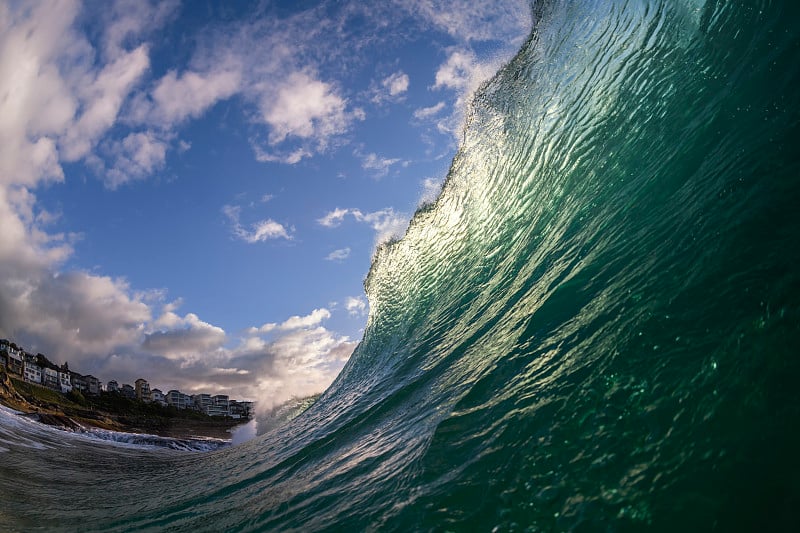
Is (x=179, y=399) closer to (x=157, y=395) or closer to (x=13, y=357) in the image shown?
(x=157, y=395)

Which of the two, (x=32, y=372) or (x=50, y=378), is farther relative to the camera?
(x=50, y=378)

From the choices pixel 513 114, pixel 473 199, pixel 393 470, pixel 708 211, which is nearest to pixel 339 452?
pixel 393 470

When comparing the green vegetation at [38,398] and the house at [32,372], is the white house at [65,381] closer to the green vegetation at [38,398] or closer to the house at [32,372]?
the house at [32,372]

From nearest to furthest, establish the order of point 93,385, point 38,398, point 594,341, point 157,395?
point 594,341 → point 38,398 → point 93,385 → point 157,395

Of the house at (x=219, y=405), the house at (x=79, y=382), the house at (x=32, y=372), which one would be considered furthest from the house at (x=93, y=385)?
the house at (x=219, y=405)

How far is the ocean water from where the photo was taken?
6.16ft

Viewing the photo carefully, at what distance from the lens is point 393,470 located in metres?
3.07

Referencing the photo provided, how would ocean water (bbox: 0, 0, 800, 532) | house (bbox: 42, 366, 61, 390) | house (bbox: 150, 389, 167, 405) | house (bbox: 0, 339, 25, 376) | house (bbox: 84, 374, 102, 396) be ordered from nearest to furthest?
ocean water (bbox: 0, 0, 800, 532), house (bbox: 0, 339, 25, 376), house (bbox: 42, 366, 61, 390), house (bbox: 84, 374, 102, 396), house (bbox: 150, 389, 167, 405)

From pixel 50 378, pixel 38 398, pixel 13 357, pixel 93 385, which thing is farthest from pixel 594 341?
pixel 93 385

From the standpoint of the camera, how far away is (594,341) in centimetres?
279

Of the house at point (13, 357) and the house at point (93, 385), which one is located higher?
the house at point (13, 357)

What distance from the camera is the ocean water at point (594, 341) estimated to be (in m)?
1.88

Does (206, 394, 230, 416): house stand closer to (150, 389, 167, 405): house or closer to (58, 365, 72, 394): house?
(150, 389, 167, 405): house

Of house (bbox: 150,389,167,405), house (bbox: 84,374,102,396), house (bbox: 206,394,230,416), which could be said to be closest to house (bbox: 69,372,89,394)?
house (bbox: 84,374,102,396)
